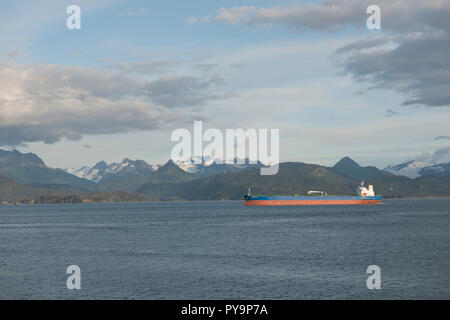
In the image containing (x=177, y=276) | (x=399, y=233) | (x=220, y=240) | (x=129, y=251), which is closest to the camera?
(x=177, y=276)

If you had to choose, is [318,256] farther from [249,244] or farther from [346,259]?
[249,244]

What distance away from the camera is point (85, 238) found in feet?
380

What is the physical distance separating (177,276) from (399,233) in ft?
230

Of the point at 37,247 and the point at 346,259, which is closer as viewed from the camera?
the point at 346,259

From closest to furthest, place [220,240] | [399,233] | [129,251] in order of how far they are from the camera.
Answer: [129,251] → [220,240] → [399,233]

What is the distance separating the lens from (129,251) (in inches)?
3433
